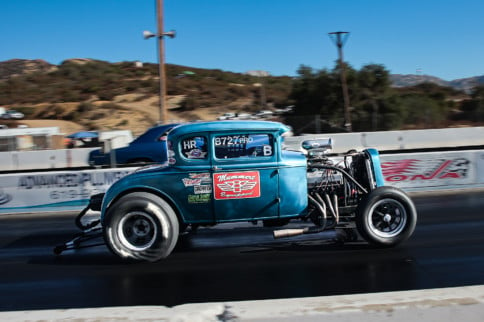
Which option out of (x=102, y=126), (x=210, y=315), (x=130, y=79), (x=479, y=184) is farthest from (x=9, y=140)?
(x=130, y=79)

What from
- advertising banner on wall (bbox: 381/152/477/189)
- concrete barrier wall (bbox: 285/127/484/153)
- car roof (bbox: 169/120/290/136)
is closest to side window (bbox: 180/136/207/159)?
car roof (bbox: 169/120/290/136)

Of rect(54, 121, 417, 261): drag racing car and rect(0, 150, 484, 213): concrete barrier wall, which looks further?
rect(0, 150, 484, 213): concrete barrier wall

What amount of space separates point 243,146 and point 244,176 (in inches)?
15.0

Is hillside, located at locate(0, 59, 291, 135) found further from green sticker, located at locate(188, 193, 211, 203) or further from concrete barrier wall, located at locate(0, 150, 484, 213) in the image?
green sticker, located at locate(188, 193, 211, 203)

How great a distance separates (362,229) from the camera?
6148mm

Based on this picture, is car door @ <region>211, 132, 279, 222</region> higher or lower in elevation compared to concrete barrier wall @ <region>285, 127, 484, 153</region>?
lower

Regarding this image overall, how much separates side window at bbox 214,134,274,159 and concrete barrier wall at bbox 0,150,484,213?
5668 mm

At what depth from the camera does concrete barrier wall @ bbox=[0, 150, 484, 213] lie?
441 inches

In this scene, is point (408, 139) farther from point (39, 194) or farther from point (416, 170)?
point (39, 194)

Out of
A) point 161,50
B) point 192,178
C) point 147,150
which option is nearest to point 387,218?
point 192,178

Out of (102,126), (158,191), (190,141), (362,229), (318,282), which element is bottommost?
(318,282)

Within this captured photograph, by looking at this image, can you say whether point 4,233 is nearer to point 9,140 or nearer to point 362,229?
point 362,229

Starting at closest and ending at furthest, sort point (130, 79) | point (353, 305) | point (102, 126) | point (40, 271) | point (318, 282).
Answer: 1. point (353, 305)
2. point (318, 282)
3. point (40, 271)
4. point (102, 126)
5. point (130, 79)

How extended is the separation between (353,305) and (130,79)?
177ft
